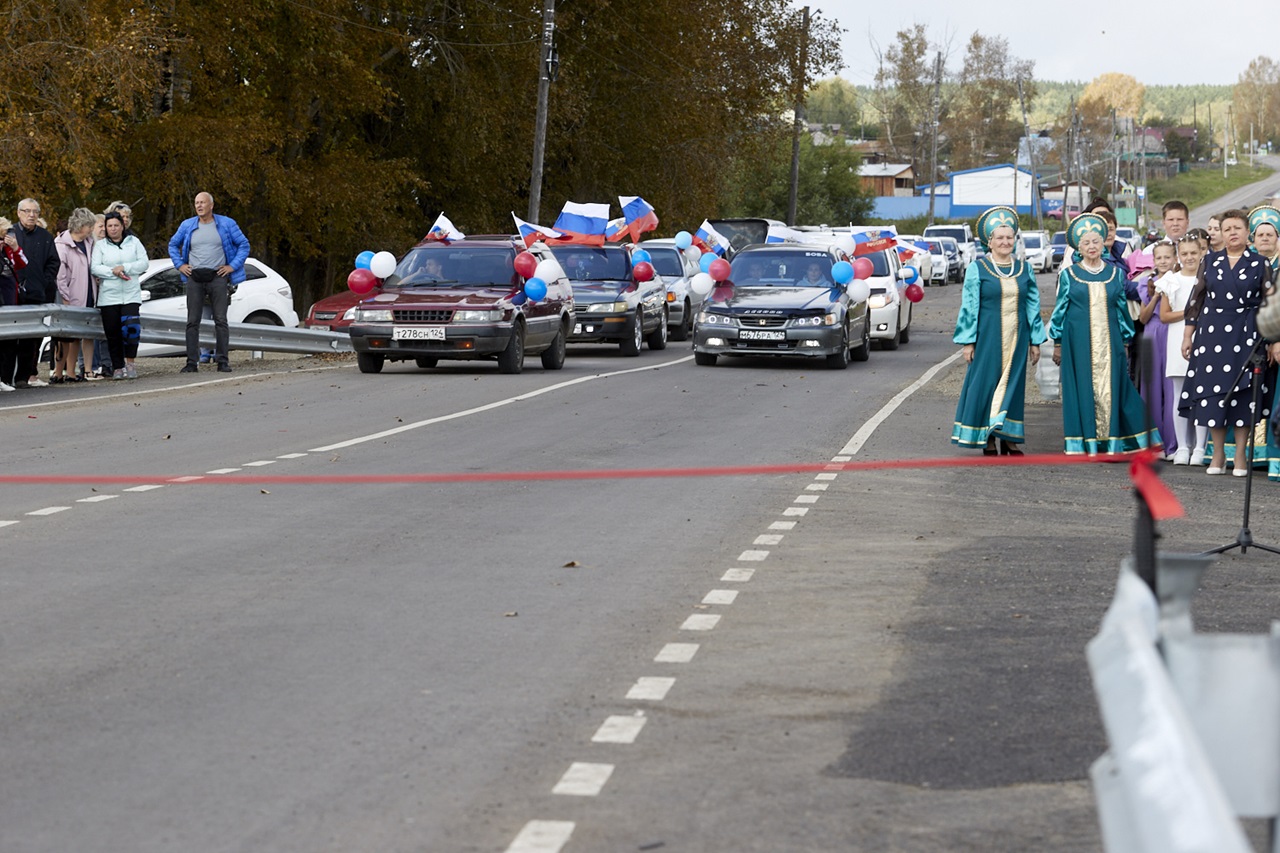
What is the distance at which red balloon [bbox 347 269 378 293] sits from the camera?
26.1 meters

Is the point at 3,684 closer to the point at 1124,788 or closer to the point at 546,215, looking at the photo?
the point at 1124,788

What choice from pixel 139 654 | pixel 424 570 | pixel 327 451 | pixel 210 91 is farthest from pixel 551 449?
pixel 210 91

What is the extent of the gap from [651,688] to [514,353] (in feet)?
58.7

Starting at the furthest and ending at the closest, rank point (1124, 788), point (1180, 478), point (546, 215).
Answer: point (546, 215)
point (1180, 478)
point (1124, 788)

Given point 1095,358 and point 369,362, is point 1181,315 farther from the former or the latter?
point 369,362

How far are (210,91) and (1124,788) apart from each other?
3410cm

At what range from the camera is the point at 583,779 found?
548cm

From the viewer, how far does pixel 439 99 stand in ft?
138

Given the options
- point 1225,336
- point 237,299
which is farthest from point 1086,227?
point 237,299

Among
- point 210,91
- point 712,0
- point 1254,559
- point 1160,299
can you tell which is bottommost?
point 1254,559

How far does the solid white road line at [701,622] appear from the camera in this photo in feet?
25.9

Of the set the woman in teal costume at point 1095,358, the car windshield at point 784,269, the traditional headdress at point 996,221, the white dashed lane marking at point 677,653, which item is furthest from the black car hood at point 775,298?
the white dashed lane marking at point 677,653

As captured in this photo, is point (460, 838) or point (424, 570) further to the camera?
point (424, 570)

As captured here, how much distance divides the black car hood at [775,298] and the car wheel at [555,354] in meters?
2.24
